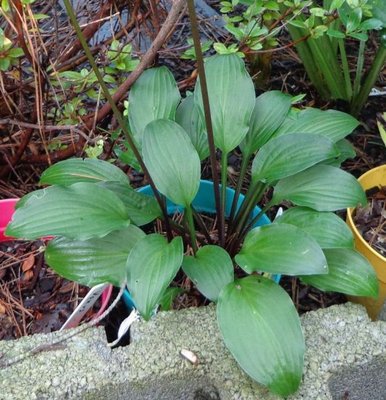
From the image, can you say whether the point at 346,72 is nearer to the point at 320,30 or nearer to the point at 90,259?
the point at 320,30

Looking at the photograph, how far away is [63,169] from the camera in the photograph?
3.80 ft

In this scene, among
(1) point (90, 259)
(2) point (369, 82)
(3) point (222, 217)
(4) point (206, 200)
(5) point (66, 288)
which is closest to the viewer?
(1) point (90, 259)

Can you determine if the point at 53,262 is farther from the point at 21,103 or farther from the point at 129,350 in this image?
the point at 21,103

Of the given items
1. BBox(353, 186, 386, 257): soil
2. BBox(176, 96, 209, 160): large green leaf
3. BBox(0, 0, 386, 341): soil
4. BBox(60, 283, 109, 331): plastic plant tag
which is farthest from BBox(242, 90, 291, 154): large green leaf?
BBox(60, 283, 109, 331): plastic plant tag

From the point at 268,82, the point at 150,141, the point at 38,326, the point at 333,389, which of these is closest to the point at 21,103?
the point at 150,141

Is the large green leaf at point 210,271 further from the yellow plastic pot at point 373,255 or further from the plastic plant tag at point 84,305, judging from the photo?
the yellow plastic pot at point 373,255

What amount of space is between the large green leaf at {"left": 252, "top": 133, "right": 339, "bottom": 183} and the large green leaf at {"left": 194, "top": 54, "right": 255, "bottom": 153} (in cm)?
7

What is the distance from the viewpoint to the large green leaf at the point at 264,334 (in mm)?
Result: 913

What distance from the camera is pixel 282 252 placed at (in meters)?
1.00

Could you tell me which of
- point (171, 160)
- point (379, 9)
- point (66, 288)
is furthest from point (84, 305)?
point (379, 9)

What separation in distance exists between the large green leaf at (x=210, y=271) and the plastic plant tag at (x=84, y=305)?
0.17 m

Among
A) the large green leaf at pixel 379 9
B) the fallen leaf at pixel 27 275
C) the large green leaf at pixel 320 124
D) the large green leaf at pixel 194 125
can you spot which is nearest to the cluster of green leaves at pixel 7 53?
the large green leaf at pixel 194 125

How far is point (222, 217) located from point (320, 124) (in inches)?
12.0

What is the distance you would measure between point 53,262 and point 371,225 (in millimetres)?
777
